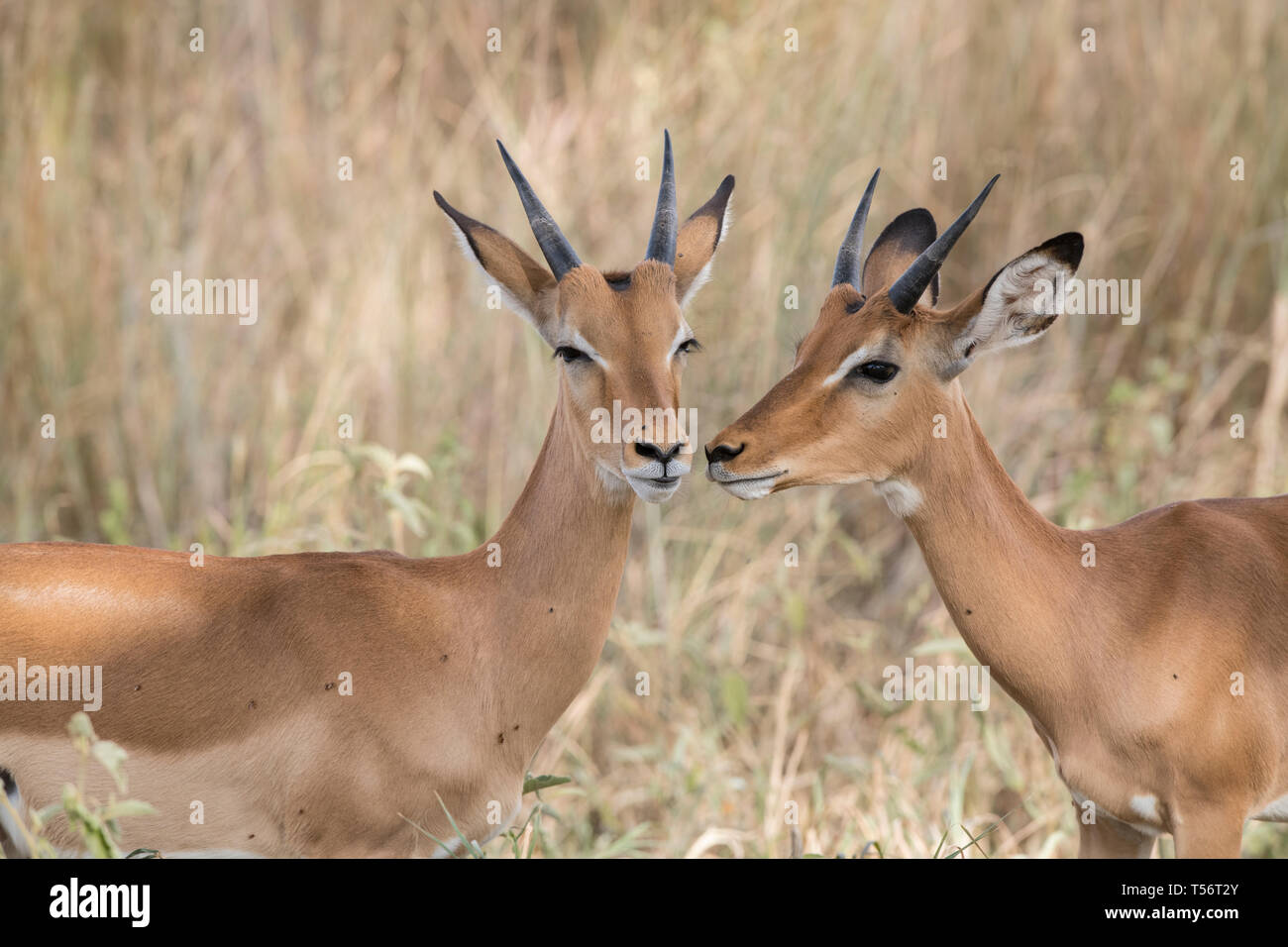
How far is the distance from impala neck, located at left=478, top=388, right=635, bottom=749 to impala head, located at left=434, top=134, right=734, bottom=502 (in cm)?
11

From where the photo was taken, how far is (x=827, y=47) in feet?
28.1

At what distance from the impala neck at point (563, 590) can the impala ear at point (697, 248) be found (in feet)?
1.96

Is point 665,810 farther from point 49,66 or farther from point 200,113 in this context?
point 49,66

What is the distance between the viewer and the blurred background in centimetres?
678

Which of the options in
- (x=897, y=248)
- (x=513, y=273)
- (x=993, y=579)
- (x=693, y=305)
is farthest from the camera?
(x=693, y=305)

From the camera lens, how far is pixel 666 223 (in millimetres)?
4484

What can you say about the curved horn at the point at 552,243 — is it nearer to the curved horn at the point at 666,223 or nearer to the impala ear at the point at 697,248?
the curved horn at the point at 666,223

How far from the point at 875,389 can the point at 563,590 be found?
1.11m

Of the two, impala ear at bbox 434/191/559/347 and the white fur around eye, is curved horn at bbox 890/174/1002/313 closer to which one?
the white fur around eye

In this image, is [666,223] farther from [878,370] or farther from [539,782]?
[539,782]

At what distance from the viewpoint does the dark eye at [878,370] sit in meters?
4.14

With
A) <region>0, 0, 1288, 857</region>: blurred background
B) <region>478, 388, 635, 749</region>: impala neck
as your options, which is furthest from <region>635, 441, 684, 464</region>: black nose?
<region>0, 0, 1288, 857</region>: blurred background

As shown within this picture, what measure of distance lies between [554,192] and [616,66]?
128cm

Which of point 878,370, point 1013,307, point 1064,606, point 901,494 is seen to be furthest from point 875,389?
point 1064,606
